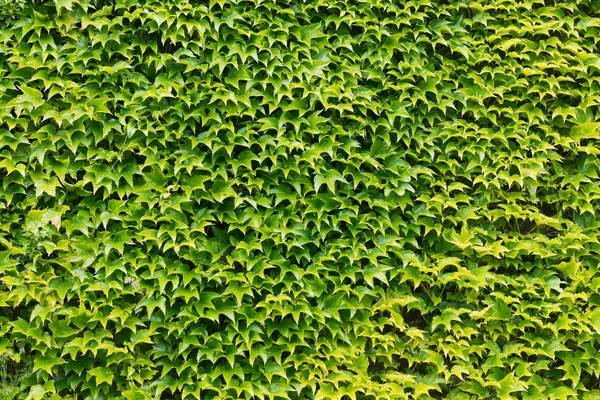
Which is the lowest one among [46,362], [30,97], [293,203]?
[46,362]

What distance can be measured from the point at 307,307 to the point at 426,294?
907 mm

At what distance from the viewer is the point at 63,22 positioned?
13.2 ft

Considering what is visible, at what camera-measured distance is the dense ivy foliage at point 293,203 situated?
381cm

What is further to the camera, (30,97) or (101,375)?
(30,97)

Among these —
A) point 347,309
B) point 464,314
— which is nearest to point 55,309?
point 347,309

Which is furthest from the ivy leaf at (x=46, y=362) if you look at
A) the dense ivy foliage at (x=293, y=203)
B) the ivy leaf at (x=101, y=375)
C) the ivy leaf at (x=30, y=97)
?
the ivy leaf at (x=30, y=97)

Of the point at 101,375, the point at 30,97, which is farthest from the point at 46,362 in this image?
the point at 30,97

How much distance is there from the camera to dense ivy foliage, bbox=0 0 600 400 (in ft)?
12.5

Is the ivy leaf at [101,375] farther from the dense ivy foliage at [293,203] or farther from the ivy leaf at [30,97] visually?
the ivy leaf at [30,97]

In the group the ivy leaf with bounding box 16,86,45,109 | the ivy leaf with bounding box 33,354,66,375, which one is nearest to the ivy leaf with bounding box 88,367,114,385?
the ivy leaf with bounding box 33,354,66,375

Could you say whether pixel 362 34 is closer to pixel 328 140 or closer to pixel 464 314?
pixel 328 140

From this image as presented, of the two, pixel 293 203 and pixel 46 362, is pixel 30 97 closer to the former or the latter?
pixel 46 362

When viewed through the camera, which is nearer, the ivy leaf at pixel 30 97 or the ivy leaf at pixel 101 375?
the ivy leaf at pixel 101 375

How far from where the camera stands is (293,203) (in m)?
4.01
